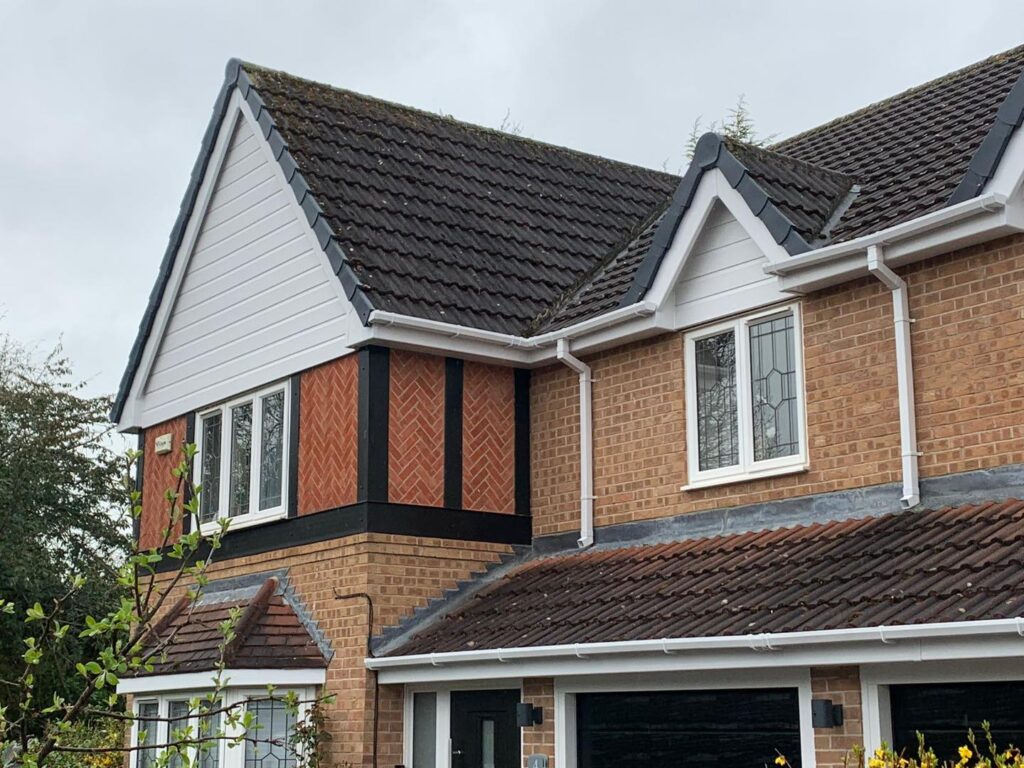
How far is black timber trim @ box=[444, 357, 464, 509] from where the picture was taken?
15523 mm

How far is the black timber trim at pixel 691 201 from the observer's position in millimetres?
13172

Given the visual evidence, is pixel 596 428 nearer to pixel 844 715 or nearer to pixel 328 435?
pixel 328 435

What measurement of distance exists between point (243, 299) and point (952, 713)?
1057 centimetres

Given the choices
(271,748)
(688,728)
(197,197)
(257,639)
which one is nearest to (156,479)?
(197,197)

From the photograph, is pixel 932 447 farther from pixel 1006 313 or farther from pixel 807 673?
pixel 807 673

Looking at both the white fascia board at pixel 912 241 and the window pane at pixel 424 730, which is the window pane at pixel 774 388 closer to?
the white fascia board at pixel 912 241

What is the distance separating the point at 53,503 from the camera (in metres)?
31.5

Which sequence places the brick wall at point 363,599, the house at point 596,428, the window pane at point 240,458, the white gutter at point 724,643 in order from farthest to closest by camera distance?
the window pane at point 240,458 < the brick wall at point 363,599 < the house at point 596,428 < the white gutter at point 724,643

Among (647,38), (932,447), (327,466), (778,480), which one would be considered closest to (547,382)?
(327,466)

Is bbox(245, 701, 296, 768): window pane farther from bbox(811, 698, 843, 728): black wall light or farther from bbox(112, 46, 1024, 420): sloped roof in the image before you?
bbox(811, 698, 843, 728): black wall light

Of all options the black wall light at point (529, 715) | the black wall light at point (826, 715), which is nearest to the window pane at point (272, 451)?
the black wall light at point (529, 715)

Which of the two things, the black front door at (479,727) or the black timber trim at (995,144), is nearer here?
the black timber trim at (995,144)

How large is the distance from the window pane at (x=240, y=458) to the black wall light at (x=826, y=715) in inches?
332

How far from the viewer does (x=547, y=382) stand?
1628 centimetres
